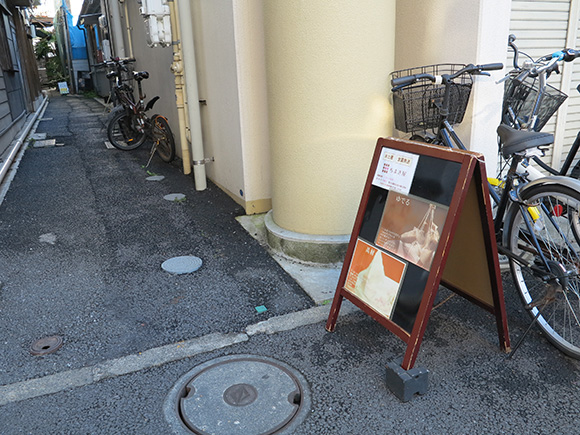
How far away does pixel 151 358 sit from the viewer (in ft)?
9.97

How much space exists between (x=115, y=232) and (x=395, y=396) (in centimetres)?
370

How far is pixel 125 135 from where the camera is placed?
9633mm

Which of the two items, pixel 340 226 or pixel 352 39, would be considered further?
pixel 340 226

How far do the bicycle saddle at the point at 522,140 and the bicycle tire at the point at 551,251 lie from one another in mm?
256

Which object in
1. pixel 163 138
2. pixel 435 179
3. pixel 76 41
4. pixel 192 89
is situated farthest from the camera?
pixel 76 41

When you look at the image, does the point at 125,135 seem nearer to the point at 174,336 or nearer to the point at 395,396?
the point at 174,336

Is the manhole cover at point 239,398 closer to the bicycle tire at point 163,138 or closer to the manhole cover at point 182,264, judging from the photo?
the manhole cover at point 182,264

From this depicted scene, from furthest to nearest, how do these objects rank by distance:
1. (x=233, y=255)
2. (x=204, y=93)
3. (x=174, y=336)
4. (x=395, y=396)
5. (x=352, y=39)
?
(x=204, y=93) → (x=233, y=255) → (x=352, y=39) → (x=174, y=336) → (x=395, y=396)

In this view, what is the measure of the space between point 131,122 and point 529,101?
7598 millimetres

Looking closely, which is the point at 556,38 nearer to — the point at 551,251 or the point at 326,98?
the point at 326,98

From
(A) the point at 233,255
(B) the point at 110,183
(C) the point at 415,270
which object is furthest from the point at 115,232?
(C) the point at 415,270

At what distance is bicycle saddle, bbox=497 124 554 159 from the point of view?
2801 millimetres

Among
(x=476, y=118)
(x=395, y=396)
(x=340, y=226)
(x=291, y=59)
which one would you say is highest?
(x=291, y=59)

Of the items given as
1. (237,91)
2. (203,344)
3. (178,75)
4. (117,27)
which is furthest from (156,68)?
(203,344)
